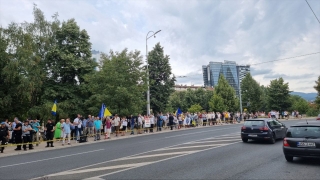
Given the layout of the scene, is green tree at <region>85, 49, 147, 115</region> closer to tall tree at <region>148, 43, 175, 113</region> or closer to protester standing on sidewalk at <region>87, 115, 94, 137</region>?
protester standing on sidewalk at <region>87, 115, 94, 137</region>

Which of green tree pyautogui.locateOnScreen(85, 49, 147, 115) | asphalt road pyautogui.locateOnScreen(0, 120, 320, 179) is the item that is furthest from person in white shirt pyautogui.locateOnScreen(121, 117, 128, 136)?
asphalt road pyautogui.locateOnScreen(0, 120, 320, 179)

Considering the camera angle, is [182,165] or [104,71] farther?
[104,71]

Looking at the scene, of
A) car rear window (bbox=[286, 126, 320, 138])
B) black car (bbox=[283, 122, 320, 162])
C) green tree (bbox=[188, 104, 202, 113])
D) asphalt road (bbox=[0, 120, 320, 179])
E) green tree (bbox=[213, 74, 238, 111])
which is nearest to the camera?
asphalt road (bbox=[0, 120, 320, 179])

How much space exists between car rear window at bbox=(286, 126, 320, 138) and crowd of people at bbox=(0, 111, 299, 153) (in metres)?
15.0

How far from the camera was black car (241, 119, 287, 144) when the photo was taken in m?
15.6

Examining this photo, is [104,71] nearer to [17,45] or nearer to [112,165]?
[17,45]

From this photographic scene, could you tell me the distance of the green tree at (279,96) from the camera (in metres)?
64.4

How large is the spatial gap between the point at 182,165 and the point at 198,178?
196 cm

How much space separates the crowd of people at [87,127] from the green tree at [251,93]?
36.1 metres

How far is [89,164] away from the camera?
34.6 ft

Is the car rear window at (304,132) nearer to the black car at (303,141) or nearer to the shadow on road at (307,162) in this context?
the black car at (303,141)

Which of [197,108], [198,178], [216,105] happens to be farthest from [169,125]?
[197,108]

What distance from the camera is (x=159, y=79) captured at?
41.5 meters

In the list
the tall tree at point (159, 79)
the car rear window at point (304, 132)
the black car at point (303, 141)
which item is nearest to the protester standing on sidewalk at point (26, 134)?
the black car at point (303, 141)
